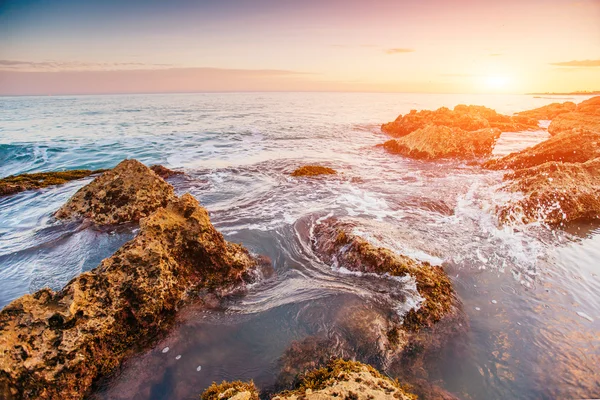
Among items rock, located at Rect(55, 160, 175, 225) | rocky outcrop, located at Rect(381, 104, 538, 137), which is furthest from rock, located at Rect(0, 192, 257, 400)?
rocky outcrop, located at Rect(381, 104, 538, 137)

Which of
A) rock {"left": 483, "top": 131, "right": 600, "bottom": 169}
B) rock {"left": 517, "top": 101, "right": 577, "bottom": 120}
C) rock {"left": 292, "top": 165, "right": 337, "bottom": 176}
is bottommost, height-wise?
rock {"left": 292, "top": 165, "right": 337, "bottom": 176}

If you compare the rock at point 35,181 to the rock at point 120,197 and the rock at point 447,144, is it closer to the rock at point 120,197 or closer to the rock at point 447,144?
the rock at point 120,197

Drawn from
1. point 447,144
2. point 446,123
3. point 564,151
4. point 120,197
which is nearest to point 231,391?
point 120,197

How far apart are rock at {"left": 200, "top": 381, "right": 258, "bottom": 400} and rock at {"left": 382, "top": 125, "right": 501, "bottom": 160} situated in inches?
649

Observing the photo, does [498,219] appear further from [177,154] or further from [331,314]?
[177,154]

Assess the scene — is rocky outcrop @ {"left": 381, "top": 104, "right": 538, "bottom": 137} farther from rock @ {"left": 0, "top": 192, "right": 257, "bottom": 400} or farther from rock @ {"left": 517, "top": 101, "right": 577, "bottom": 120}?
rock @ {"left": 0, "top": 192, "right": 257, "bottom": 400}

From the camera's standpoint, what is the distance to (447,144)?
1748 centimetres

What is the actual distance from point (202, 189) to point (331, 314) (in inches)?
365

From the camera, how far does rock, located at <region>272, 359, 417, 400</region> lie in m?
3.23

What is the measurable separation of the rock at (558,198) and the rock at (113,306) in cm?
825

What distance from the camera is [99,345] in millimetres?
4191

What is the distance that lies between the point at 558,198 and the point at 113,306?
463 inches

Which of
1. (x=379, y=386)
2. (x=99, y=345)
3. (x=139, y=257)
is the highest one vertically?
(x=139, y=257)

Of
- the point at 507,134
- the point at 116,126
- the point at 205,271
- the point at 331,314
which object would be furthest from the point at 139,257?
the point at 116,126
